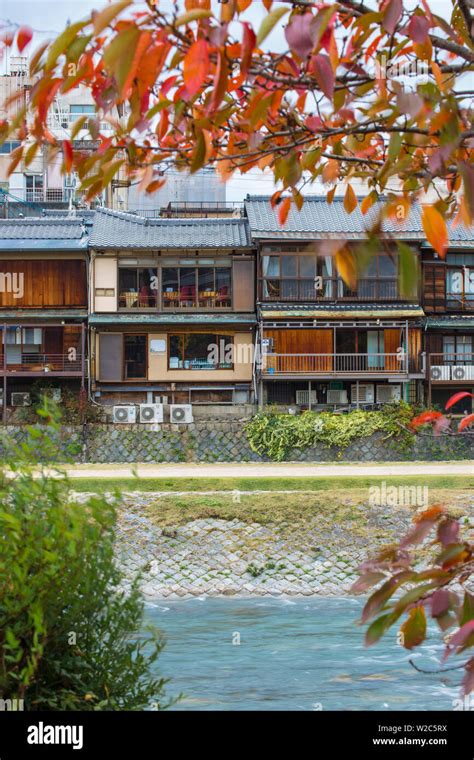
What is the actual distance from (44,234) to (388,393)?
13.1m

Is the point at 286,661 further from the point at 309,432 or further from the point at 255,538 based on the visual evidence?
the point at 309,432

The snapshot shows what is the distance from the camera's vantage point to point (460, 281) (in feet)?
112

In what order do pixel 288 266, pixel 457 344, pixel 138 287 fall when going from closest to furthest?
pixel 288 266 < pixel 138 287 < pixel 457 344

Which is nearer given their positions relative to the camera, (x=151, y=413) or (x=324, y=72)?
(x=324, y=72)

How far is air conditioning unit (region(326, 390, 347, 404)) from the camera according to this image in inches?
1272

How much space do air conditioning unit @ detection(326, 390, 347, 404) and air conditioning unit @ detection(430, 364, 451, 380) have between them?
118 inches

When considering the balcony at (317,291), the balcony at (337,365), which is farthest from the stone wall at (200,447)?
the balcony at (317,291)

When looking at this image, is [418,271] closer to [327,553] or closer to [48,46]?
[48,46]

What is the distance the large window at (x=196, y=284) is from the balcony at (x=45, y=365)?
12.3 feet

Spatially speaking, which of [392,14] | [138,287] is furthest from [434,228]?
[138,287]

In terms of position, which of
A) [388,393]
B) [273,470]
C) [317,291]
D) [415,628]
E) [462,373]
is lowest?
[273,470]

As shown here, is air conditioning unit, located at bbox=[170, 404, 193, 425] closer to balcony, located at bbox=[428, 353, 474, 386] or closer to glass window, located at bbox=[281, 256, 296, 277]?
glass window, located at bbox=[281, 256, 296, 277]

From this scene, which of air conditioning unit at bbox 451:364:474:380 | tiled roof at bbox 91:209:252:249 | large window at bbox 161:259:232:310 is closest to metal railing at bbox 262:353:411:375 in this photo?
air conditioning unit at bbox 451:364:474:380

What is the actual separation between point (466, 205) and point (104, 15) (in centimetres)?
87
